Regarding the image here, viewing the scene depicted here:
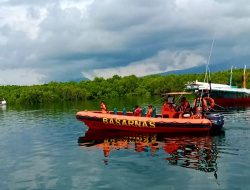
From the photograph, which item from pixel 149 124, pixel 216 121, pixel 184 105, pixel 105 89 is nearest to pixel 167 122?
pixel 149 124

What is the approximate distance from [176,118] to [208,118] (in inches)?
87.9

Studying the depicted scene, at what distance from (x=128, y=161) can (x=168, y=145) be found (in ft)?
13.4

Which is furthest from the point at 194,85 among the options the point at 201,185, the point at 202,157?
the point at 201,185

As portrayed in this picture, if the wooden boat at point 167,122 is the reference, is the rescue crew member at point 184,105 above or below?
above

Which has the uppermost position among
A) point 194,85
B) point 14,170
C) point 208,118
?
point 194,85

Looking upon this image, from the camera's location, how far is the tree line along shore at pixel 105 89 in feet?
320

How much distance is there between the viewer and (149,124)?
19875 millimetres

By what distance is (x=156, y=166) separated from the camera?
496 inches

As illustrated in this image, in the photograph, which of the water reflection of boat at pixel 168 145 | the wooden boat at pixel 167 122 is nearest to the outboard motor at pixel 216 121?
the wooden boat at pixel 167 122

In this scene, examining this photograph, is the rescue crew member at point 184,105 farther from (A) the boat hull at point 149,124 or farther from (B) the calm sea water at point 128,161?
(B) the calm sea water at point 128,161

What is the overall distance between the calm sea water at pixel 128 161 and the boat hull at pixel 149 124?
1.72 ft

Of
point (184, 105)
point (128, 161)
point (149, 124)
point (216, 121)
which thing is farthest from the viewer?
point (184, 105)

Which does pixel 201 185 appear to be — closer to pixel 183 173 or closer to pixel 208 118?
pixel 183 173

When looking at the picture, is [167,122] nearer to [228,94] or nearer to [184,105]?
[184,105]
